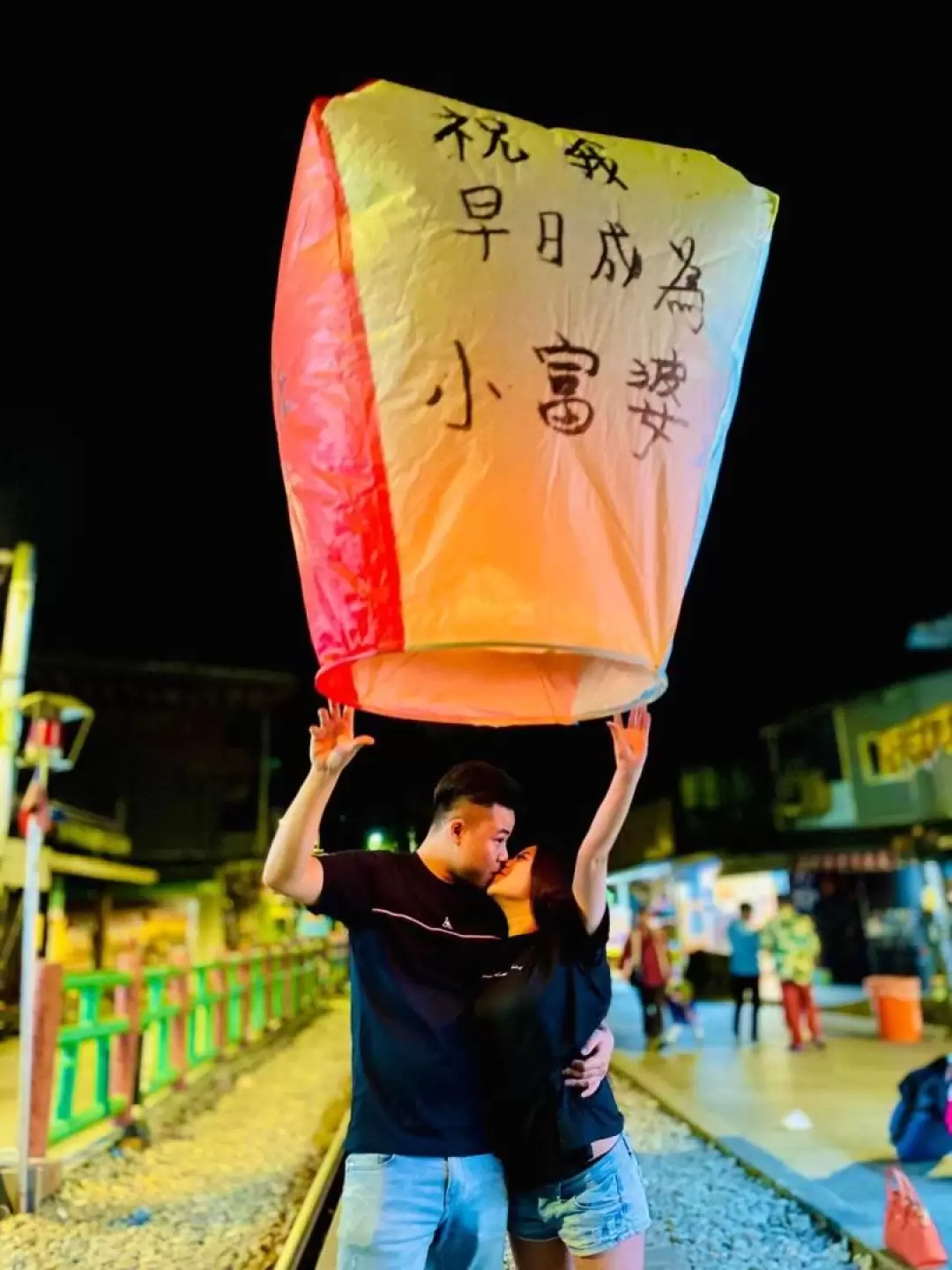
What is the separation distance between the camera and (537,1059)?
2.16m

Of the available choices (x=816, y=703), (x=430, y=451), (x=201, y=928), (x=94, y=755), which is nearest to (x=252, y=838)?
(x=201, y=928)

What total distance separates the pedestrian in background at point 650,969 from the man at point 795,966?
47.1 inches

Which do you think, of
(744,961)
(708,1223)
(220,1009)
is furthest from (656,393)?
(744,961)

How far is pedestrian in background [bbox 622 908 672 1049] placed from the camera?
9.67m

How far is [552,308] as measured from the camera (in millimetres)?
2162

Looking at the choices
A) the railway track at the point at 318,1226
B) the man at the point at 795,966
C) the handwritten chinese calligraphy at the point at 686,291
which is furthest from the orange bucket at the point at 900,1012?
the handwritten chinese calligraphy at the point at 686,291

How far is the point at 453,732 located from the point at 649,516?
142cm

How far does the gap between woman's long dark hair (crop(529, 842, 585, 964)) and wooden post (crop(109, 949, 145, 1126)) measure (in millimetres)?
5359

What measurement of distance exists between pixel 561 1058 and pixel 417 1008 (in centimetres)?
37

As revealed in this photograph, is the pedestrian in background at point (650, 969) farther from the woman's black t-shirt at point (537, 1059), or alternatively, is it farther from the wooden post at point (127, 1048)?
the woman's black t-shirt at point (537, 1059)

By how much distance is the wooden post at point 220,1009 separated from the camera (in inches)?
366

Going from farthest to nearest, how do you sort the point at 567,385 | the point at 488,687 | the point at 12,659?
the point at 12,659
the point at 488,687
the point at 567,385

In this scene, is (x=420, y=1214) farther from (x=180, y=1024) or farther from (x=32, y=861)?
(x=180, y=1024)

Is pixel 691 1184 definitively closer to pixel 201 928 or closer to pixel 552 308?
pixel 552 308
